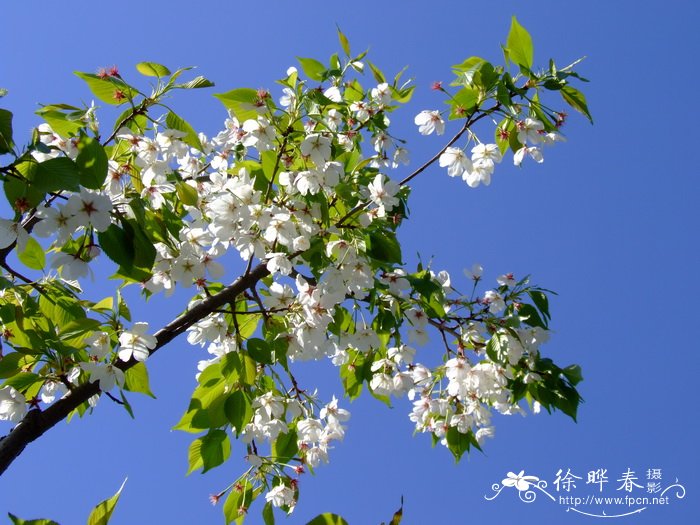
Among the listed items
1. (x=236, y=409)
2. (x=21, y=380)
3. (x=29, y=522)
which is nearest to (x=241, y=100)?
(x=236, y=409)

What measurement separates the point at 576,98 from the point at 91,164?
171 cm

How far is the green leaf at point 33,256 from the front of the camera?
2.26 meters

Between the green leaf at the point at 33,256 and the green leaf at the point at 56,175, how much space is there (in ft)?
1.82

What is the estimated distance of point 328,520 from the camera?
2.66 ft

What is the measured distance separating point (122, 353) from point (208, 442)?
610 mm

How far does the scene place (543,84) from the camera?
2.55m

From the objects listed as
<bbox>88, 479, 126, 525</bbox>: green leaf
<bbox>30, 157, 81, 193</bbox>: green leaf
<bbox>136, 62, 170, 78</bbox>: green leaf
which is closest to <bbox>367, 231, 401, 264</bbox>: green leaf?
<bbox>136, 62, 170, 78</bbox>: green leaf

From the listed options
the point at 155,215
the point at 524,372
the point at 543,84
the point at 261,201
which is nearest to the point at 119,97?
the point at 155,215

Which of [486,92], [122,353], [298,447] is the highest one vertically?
[486,92]

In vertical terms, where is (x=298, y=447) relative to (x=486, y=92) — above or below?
below

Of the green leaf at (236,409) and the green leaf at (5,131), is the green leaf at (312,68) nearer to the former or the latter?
the green leaf at (236,409)

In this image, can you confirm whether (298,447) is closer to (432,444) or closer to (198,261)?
(432,444)

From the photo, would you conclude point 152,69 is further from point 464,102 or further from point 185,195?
point 464,102

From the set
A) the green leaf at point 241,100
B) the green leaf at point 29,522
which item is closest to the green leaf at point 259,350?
the green leaf at point 241,100
